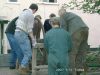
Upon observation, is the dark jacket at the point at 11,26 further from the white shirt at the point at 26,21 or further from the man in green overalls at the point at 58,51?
the man in green overalls at the point at 58,51

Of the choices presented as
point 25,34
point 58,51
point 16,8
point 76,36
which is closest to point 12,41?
point 25,34

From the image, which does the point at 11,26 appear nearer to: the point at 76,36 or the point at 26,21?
the point at 26,21

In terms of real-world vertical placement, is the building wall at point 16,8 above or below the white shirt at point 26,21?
below

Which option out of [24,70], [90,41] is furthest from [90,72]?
[90,41]

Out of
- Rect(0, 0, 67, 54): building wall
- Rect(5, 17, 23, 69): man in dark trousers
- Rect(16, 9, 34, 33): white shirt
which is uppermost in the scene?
Rect(16, 9, 34, 33): white shirt

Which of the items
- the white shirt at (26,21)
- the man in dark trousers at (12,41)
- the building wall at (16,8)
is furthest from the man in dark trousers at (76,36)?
the building wall at (16,8)

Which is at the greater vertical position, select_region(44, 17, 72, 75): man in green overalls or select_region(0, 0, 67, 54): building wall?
select_region(44, 17, 72, 75): man in green overalls

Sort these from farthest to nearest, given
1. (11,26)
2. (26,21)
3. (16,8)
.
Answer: (16,8)
(11,26)
(26,21)

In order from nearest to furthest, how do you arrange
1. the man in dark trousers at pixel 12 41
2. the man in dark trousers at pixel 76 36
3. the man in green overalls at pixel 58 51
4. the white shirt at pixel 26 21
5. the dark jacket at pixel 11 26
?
1. the man in green overalls at pixel 58 51
2. the man in dark trousers at pixel 76 36
3. the white shirt at pixel 26 21
4. the man in dark trousers at pixel 12 41
5. the dark jacket at pixel 11 26

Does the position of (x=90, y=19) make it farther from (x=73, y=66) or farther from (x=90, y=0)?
(x=73, y=66)

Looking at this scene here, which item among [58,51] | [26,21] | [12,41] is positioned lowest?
[12,41]

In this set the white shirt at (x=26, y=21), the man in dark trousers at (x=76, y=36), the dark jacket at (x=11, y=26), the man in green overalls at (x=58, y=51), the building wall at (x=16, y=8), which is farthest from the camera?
the building wall at (x=16, y=8)

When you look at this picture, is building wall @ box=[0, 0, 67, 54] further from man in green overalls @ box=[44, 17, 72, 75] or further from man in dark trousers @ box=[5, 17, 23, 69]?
man in green overalls @ box=[44, 17, 72, 75]

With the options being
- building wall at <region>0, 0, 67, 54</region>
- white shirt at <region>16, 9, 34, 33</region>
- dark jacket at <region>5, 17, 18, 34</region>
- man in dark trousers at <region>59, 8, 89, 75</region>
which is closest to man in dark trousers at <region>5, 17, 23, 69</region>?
dark jacket at <region>5, 17, 18, 34</region>
